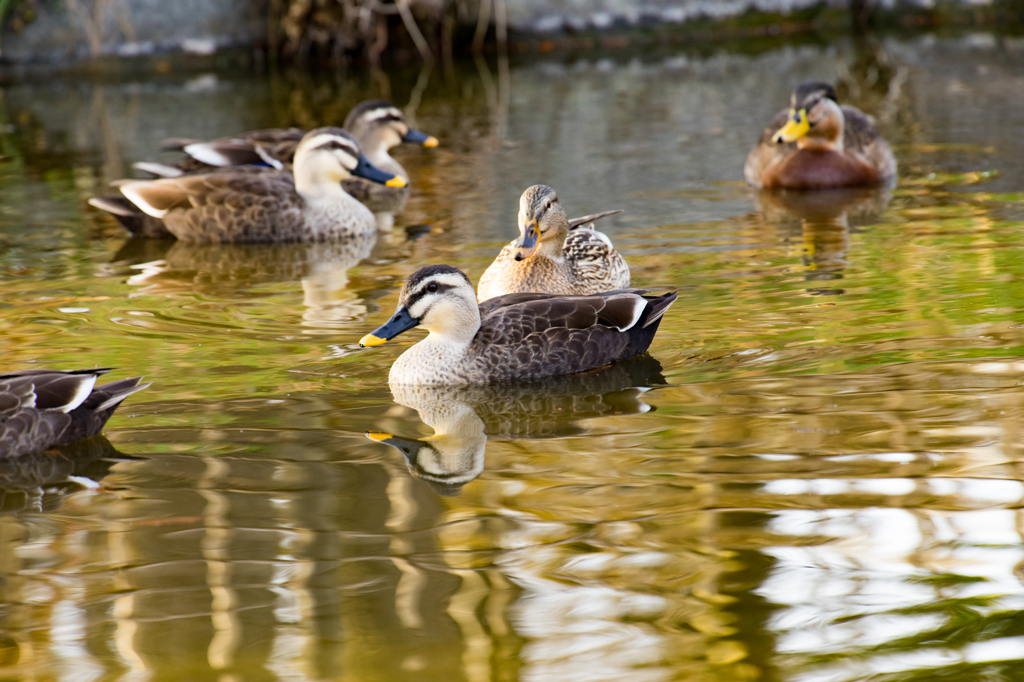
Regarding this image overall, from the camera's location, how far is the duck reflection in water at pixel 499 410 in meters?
5.36

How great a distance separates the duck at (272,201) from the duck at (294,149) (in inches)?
33.7

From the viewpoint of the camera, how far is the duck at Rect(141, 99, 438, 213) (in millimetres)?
11891

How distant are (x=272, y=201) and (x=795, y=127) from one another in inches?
175

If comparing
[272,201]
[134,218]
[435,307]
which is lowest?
[435,307]

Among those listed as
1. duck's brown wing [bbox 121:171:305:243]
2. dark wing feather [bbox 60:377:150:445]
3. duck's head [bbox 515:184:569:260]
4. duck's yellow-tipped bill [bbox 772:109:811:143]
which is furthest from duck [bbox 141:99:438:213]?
dark wing feather [bbox 60:377:150:445]

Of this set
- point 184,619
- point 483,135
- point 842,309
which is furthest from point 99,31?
point 184,619

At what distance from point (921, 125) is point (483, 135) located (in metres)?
4.89

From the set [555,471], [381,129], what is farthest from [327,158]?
[555,471]

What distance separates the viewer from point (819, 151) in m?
11.2

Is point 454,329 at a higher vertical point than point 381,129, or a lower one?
lower

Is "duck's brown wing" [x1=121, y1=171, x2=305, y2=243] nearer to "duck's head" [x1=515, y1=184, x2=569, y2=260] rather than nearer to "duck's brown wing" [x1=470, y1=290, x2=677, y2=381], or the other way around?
"duck's head" [x1=515, y1=184, x2=569, y2=260]

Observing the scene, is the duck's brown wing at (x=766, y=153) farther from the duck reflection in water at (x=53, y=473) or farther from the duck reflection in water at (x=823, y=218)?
the duck reflection in water at (x=53, y=473)

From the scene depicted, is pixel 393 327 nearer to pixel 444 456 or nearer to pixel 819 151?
pixel 444 456

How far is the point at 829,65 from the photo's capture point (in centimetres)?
2002
